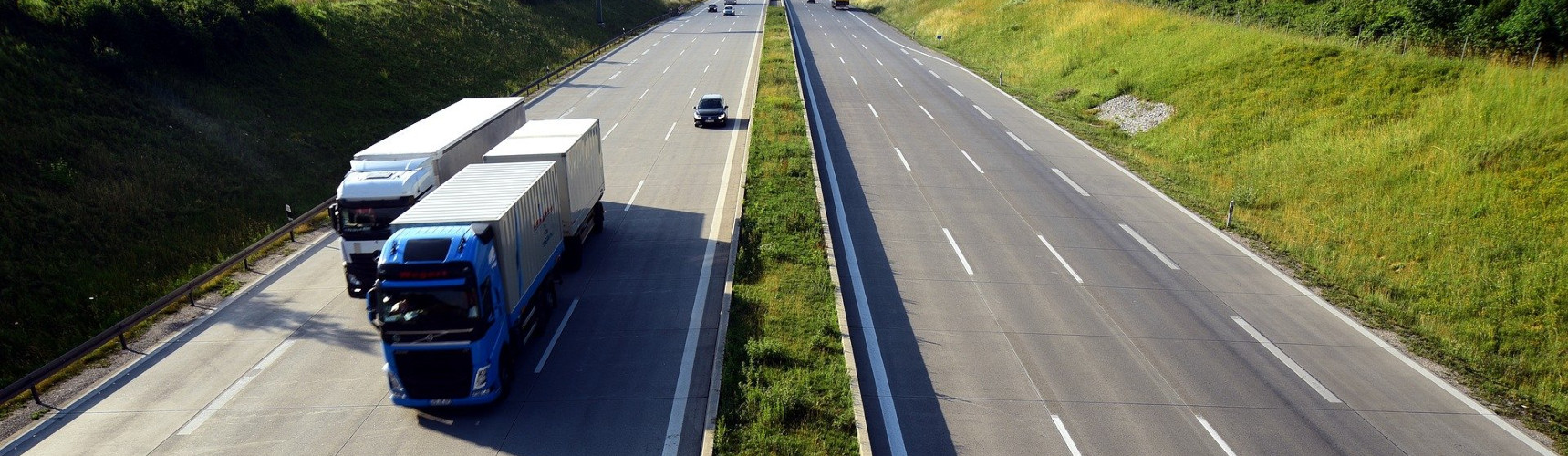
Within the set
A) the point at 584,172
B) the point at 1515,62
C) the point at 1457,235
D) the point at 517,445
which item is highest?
the point at 1515,62

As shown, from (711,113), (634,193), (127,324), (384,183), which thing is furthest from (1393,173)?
(127,324)

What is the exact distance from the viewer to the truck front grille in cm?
1197

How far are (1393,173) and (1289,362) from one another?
40.1ft

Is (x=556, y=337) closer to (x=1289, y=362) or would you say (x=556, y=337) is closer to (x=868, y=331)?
(x=868, y=331)

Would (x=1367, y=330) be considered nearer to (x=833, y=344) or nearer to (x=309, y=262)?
(x=833, y=344)

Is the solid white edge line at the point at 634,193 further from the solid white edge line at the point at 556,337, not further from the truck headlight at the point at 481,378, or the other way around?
the truck headlight at the point at 481,378

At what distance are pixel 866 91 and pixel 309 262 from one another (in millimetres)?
30143

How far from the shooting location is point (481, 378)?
12234 mm

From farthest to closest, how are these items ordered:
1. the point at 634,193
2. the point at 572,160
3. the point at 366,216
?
the point at 634,193 → the point at 572,160 → the point at 366,216

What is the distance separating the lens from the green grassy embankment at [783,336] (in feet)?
39.2

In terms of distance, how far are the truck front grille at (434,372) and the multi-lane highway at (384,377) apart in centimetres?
64

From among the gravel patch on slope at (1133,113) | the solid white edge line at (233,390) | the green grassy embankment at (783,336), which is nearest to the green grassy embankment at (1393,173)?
the gravel patch on slope at (1133,113)

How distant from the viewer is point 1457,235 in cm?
1928

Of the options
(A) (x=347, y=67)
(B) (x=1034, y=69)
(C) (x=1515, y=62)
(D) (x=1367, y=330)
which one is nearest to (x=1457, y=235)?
(D) (x=1367, y=330)
